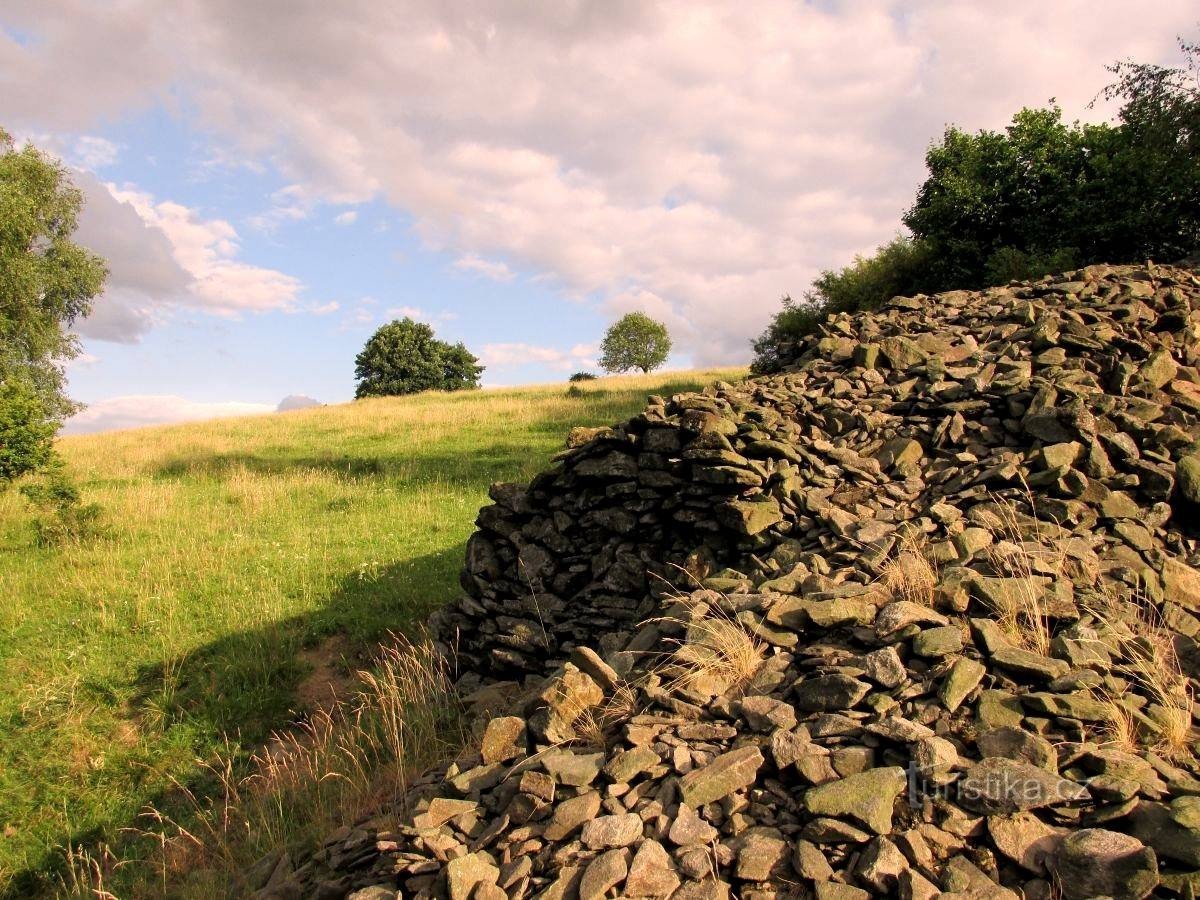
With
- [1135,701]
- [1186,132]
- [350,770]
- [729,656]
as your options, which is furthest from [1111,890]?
[1186,132]

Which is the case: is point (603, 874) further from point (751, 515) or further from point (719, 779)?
point (751, 515)

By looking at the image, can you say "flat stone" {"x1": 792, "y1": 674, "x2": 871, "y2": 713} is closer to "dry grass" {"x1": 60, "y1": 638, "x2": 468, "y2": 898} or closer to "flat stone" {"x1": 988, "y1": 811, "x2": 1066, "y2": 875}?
"flat stone" {"x1": 988, "y1": 811, "x2": 1066, "y2": 875}

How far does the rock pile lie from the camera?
10.6 feet

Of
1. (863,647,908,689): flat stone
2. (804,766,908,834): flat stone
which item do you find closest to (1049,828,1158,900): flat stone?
(804,766,908,834): flat stone

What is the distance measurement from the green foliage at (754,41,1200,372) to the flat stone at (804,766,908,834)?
50.9 ft

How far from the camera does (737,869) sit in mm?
3221

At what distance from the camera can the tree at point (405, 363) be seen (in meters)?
64.7

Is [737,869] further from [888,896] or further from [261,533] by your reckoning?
[261,533]

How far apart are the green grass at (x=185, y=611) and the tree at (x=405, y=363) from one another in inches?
1837

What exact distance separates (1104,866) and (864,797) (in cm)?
92

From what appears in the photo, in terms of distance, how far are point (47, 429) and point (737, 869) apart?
16.0m

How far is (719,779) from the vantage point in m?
3.59

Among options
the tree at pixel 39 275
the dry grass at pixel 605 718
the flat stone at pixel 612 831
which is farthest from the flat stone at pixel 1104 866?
the tree at pixel 39 275

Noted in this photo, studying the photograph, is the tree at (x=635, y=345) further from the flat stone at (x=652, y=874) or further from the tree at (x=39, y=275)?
the flat stone at (x=652, y=874)
